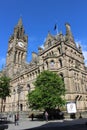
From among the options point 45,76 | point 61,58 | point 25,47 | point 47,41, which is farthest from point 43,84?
point 25,47

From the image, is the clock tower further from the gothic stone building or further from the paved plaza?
the paved plaza

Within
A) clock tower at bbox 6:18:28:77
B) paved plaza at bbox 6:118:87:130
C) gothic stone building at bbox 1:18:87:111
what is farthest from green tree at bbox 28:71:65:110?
clock tower at bbox 6:18:28:77

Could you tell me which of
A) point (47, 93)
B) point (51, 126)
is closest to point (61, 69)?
→ point (47, 93)

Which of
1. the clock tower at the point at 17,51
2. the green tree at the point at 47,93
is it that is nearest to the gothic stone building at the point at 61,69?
the green tree at the point at 47,93

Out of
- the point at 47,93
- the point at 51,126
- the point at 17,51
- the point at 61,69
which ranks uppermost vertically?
the point at 17,51

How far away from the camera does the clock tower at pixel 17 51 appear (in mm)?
73188

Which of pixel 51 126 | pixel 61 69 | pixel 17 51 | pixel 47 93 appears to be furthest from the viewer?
pixel 17 51

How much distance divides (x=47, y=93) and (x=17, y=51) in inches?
2004

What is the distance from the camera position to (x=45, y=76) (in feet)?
114

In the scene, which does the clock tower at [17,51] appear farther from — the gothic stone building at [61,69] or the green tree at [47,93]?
the green tree at [47,93]

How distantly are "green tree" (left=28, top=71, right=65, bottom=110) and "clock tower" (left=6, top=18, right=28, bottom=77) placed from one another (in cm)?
3826

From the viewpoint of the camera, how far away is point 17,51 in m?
78.6

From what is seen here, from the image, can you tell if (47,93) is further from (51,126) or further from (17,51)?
(17,51)

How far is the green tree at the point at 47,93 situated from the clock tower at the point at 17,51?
126 ft
